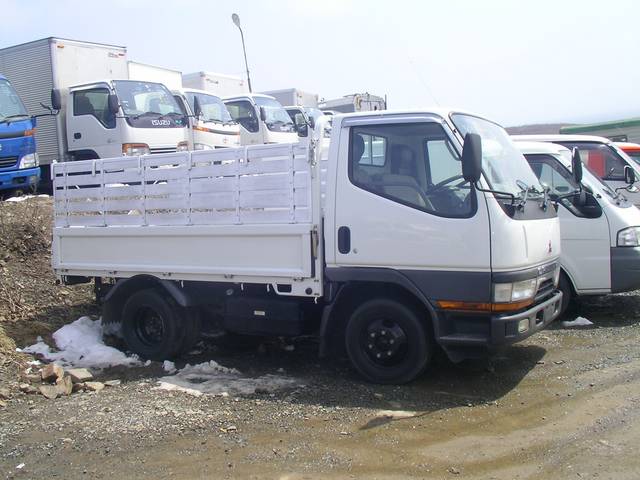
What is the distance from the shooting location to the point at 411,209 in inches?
212

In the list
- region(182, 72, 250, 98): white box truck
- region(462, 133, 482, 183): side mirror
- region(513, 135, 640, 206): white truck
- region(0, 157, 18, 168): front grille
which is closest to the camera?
region(462, 133, 482, 183): side mirror

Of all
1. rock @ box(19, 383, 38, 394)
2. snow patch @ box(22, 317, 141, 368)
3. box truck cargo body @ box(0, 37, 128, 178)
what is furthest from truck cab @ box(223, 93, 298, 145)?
rock @ box(19, 383, 38, 394)

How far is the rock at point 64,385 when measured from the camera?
594 cm

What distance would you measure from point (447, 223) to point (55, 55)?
35.5 ft

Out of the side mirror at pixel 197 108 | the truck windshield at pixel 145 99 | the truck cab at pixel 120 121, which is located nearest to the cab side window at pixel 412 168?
the truck cab at pixel 120 121

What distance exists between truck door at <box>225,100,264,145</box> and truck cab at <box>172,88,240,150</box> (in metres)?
1.39

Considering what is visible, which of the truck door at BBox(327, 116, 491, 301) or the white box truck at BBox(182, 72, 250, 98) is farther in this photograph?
the white box truck at BBox(182, 72, 250, 98)

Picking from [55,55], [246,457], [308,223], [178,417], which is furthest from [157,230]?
[55,55]

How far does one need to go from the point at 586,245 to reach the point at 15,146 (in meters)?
9.39

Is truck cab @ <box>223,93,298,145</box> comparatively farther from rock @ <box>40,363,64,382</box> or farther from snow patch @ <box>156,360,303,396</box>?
rock @ <box>40,363,64,382</box>

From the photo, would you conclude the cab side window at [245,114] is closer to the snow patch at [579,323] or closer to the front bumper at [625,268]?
the snow patch at [579,323]

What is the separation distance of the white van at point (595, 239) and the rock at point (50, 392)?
218 inches

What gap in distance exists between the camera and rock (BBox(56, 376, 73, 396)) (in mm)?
5941

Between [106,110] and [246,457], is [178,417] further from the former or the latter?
[106,110]
